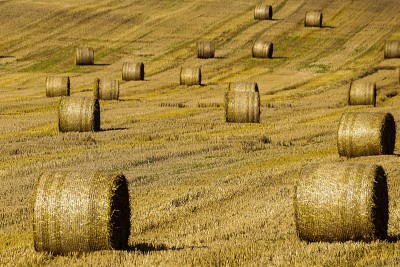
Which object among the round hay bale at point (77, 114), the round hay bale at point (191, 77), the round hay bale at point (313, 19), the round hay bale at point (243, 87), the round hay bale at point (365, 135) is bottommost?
the round hay bale at point (365, 135)

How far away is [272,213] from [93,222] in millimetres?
3881

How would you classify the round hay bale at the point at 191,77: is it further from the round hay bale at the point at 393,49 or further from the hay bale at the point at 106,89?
the round hay bale at the point at 393,49

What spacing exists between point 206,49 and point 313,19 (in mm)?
10286

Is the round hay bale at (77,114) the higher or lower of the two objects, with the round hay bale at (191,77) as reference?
lower

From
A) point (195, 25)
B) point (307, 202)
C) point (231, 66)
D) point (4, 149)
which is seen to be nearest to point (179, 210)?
point (307, 202)

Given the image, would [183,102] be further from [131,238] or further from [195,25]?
[195,25]

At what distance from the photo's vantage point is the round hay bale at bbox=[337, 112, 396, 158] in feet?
57.4

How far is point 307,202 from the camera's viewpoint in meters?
10.9

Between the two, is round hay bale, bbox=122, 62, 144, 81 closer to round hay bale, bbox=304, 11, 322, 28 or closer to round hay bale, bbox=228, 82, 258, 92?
round hay bale, bbox=228, 82, 258, 92

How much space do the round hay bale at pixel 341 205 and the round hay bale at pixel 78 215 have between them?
7.38ft

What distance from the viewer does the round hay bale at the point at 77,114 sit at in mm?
21953

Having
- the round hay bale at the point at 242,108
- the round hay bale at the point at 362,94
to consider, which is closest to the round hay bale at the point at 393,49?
the round hay bale at the point at 362,94

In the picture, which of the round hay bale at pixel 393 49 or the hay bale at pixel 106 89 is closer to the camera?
the hay bale at pixel 106 89

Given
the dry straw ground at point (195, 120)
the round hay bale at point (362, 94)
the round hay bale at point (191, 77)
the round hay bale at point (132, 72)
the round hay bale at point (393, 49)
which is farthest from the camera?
the round hay bale at point (393, 49)
